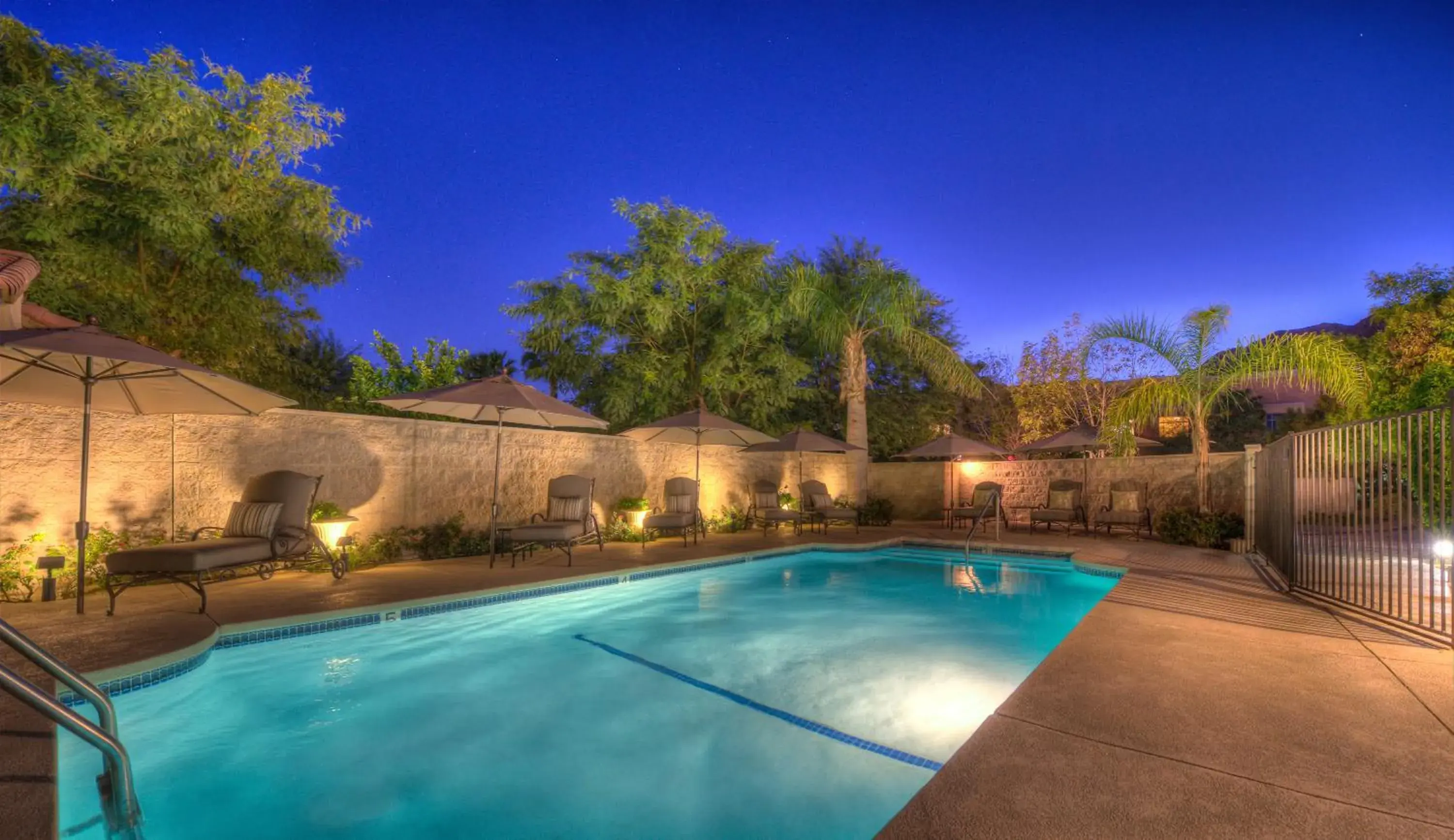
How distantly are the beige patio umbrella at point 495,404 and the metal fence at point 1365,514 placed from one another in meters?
6.92

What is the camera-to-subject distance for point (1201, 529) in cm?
1001

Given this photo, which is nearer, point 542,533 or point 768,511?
point 542,533

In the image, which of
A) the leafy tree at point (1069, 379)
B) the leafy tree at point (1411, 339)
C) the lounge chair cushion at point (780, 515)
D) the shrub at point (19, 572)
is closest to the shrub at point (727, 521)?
the lounge chair cushion at point (780, 515)

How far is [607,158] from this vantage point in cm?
2673

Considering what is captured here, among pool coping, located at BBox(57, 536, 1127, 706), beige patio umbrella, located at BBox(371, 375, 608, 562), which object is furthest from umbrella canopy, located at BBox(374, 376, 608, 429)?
pool coping, located at BBox(57, 536, 1127, 706)

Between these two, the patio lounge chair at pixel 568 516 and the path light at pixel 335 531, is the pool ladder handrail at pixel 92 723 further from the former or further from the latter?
the patio lounge chair at pixel 568 516

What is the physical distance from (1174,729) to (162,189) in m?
12.1

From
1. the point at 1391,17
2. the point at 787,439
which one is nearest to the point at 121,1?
the point at 787,439

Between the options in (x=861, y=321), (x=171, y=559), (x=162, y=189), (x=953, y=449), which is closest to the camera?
(x=171, y=559)

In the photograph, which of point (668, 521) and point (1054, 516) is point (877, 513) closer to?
point (1054, 516)

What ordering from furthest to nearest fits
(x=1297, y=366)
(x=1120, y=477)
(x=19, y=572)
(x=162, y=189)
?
(x=1120, y=477), (x=1297, y=366), (x=162, y=189), (x=19, y=572)

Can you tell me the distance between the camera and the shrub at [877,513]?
13891 millimetres

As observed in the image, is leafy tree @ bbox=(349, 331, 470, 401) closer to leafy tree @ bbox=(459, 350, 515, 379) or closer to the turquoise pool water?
leafy tree @ bbox=(459, 350, 515, 379)

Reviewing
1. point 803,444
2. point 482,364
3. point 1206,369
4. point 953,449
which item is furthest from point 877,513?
point 482,364
